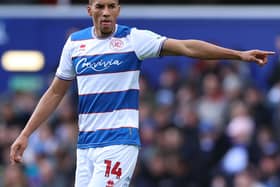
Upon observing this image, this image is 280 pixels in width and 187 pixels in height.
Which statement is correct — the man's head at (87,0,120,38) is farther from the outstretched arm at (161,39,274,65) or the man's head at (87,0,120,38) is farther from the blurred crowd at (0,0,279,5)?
the blurred crowd at (0,0,279,5)

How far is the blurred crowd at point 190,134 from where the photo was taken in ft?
52.3

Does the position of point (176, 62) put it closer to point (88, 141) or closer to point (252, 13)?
point (252, 13)

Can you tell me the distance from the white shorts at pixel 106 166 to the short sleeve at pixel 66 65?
640 mm

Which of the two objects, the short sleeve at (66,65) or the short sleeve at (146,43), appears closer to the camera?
the short sleeve at (146,43)

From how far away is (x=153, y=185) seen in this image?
16094 mm

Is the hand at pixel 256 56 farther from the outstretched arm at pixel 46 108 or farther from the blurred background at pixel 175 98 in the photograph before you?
the blurred background at pixel 175 98

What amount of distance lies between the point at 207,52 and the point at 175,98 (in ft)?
27.0

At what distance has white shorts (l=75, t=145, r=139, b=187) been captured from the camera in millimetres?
9578

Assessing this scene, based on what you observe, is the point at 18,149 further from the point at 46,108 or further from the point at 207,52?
the point at 207,52

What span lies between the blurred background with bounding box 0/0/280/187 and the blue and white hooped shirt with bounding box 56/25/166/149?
5591 mm

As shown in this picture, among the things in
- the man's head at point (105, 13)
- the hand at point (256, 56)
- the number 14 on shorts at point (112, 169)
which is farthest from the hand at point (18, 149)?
the hand at point (256, 56)

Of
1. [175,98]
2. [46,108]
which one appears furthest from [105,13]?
[175,98]

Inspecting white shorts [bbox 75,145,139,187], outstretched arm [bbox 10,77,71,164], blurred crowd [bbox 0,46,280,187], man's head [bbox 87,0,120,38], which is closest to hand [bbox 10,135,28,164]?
outstretched arm [bbox 10,77,71,164]

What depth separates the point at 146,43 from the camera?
9648 mm
